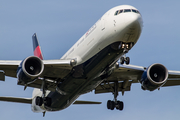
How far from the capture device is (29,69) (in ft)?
98.9

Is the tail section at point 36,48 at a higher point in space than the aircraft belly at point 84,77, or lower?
higher

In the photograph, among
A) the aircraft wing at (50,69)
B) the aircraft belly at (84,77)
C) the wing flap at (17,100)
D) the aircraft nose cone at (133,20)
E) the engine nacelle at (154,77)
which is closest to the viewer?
the aircraft nose cone at (133,20)

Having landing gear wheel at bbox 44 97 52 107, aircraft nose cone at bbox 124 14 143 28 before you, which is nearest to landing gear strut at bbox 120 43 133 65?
aircraft nose cone at bbox 124 14 143 28

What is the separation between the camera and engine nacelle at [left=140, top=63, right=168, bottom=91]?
32344 millimetres

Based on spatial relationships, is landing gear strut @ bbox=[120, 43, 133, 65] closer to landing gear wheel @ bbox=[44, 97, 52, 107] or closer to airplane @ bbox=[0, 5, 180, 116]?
airplane @ bbox=[0, 5, 180, 116]

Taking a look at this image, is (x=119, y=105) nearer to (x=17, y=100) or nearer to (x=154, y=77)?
(x=154, y=77)

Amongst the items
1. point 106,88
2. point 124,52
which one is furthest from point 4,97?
point 124,52

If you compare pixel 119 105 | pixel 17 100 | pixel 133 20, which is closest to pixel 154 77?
pixel 119 105

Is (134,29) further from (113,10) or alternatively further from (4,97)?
(4,97)

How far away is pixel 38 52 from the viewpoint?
4516 cm

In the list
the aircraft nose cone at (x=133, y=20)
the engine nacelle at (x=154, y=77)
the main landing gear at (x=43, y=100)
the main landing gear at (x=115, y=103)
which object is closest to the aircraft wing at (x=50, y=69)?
the main landing gear at (x=43, y=100)

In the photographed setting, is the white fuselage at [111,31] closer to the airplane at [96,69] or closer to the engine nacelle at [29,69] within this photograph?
the airplane at [96,69]

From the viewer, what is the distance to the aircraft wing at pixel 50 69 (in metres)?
30.9

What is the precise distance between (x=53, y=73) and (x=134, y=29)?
9.10m
